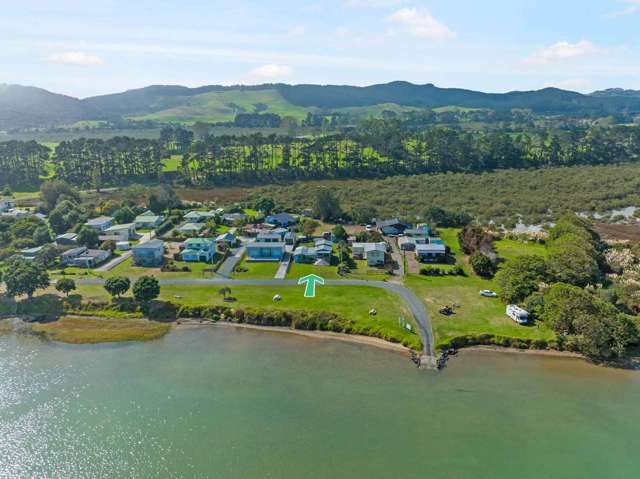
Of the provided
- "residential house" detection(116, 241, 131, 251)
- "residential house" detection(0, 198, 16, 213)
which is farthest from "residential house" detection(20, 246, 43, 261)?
"residential house" detection(0, 198, 16, 213)

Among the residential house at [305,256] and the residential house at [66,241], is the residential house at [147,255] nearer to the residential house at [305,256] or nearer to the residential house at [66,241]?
the residential house at [66,241]

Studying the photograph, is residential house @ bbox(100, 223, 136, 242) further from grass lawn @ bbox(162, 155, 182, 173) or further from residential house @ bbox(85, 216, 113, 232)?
grass lawn @ bbox(162, 155, 182, 173)

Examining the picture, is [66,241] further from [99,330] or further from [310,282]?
[310,282]

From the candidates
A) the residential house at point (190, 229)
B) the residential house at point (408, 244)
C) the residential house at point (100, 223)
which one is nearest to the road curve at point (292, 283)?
the residential house at point (408, 244)

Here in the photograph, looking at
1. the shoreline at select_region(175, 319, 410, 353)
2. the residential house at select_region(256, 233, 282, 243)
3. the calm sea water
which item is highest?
the residential house at select_region(256, 233, 282, 243)

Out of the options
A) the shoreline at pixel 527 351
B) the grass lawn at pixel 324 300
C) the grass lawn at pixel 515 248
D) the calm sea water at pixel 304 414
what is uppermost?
the grass lawn at pixel 515 248

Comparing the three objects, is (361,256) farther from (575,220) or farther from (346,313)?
(575,220)
